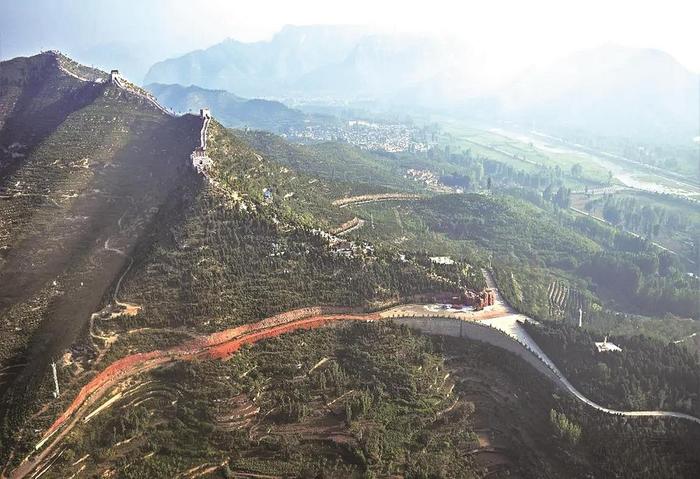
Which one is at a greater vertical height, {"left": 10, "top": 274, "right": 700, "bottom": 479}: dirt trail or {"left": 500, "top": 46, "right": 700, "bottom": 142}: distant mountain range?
{"left": 500, "top": 46, "right": 700, "bottom": 142}: distant mountain range

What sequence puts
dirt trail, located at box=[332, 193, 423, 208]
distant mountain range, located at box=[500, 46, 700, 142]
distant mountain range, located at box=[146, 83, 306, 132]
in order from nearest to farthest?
dirt trail, located at box=[332, 193, 423, 208], distant mountain range, located at box=[146, 83, 306, 132], distant mountain range, located at box=[500, 46, 700, 142]

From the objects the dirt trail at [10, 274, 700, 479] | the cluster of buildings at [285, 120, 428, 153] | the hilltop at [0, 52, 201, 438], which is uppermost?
the hilltop at [0, 52, 201, 438]

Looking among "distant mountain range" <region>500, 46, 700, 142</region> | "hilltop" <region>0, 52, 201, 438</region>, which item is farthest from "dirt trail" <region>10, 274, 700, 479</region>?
"distant mountain range" <region>500, 46, 700, 142</region>

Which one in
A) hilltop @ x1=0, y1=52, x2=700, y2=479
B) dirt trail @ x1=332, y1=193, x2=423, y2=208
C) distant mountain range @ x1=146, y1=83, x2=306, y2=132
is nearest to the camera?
hilltop @ x1=0, y1=52, x2=700, y2=479

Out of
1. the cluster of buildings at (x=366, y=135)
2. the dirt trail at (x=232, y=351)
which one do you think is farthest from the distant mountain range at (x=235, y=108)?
the dirt trail at (x=232, y=351)

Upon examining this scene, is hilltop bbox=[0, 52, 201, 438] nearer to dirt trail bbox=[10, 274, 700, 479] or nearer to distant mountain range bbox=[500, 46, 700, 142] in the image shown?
dirt trail bbox=[10, 274, 700, 479]

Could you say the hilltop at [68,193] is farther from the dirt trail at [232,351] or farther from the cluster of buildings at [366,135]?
the cluster of buildings at [366,135]

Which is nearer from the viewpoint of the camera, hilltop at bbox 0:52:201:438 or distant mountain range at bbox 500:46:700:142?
hilltop at bbox 0:52:201:438

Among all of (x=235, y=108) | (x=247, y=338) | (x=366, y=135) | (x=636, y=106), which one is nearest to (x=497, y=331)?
(x=247, y=338)
